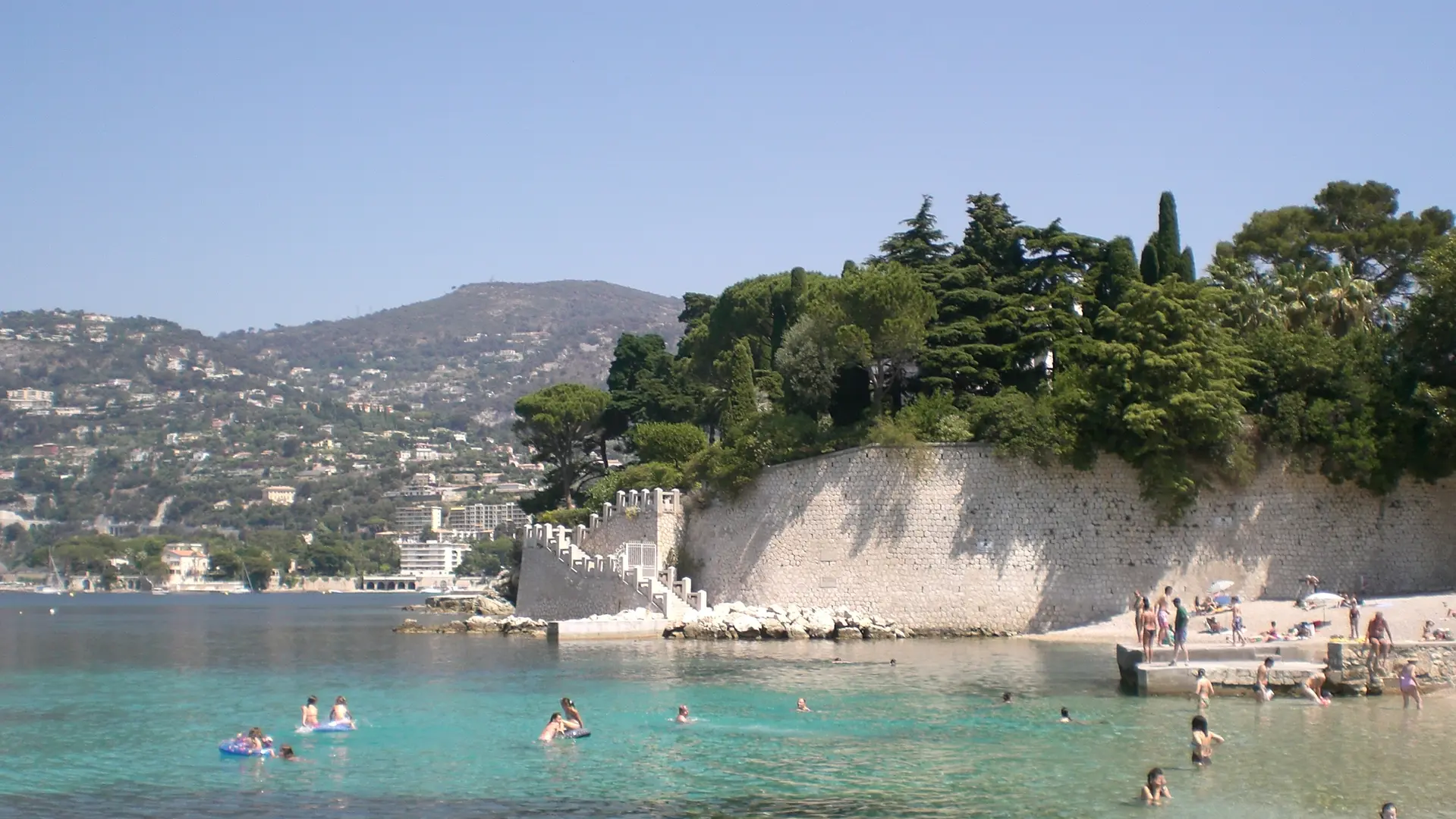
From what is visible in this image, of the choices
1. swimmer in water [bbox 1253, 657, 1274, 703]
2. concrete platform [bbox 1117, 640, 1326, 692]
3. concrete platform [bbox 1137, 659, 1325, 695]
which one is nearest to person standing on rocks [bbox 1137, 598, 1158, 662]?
concrete platform [bbox 1117, 640, 1326, 692]

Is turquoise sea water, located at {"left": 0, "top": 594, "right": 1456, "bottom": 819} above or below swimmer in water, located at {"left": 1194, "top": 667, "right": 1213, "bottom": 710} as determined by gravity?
below

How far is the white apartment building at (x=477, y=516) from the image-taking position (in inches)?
7141

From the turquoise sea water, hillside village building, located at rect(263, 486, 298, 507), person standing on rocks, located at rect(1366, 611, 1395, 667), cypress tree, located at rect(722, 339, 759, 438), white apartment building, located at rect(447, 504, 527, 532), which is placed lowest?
the turquoise sea water

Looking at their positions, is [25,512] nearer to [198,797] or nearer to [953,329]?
[953,329]

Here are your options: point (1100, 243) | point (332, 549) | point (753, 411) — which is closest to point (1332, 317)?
point (1100, 243)

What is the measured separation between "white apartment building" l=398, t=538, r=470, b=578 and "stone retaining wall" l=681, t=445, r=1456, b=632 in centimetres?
12156

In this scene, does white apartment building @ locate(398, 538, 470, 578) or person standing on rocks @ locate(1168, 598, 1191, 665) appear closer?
person standing on rocks @ locate(1168, 598, 1191, 665)

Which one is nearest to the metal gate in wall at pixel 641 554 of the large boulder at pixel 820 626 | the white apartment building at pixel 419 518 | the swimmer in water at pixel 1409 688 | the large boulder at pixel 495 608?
the large boulder at pixel 820 626

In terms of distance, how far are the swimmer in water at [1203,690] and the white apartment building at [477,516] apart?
162 metres

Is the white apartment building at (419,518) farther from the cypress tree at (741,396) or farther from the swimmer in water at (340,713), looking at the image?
the swimmer in water at (340,713)

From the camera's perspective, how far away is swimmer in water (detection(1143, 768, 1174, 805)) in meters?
14.2

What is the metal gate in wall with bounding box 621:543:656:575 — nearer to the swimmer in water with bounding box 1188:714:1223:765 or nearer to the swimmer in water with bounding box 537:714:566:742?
the swimmer in water with bounding box 537:714:566:742

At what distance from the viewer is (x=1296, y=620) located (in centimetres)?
2856

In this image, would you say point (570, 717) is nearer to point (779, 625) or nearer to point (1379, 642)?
point (1379, 642)
